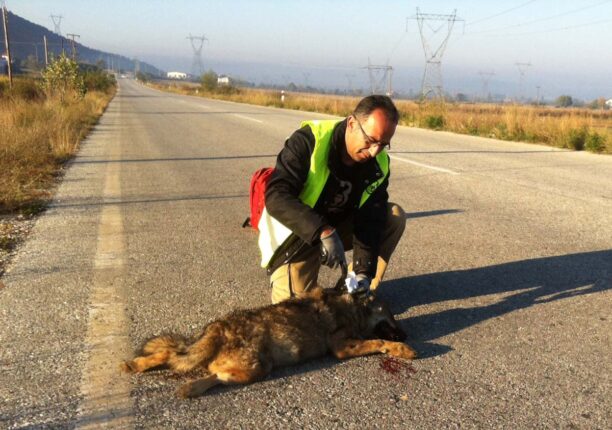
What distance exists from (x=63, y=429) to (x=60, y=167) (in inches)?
325

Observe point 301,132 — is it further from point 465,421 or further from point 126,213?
point 126,213

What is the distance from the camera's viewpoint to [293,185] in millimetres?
3604

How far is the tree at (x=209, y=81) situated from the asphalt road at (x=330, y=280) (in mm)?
A: 74173

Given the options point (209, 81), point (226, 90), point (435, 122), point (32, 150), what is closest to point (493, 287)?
point (32, 150)

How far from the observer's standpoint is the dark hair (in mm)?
3389

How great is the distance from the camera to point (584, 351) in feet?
11.3

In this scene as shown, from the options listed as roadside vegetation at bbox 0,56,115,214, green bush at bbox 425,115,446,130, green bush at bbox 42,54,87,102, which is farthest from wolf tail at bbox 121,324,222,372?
green bush at bbox 42,54,87,102

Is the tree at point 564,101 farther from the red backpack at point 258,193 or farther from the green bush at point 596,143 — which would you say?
the red backpack at point 258,193

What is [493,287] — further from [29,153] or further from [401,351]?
[29,153]

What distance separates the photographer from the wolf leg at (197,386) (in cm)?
278

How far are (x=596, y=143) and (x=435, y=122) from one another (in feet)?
26.9

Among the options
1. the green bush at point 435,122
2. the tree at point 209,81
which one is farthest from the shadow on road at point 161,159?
the tree at point 209,81

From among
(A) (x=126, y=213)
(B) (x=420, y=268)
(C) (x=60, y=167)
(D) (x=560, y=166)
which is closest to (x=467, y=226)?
(B) (x=420, y=268)

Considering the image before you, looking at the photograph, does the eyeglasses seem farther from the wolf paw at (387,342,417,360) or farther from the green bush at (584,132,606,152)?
the green bush at (584,132,606,152)
